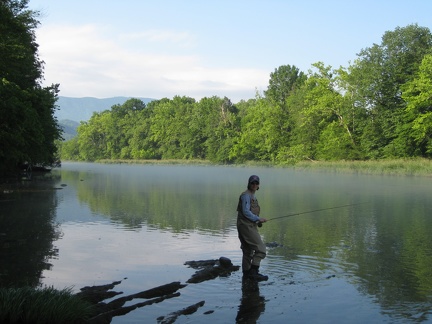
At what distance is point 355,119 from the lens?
2933 inches

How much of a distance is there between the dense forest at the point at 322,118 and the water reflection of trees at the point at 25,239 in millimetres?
50202

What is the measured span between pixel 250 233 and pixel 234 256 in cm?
265

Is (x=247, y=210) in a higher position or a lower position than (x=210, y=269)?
higher

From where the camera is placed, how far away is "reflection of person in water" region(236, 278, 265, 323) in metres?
7.50

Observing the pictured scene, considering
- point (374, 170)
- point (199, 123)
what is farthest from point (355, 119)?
point (199, 123)

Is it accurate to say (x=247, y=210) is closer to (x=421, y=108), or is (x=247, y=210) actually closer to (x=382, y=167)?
(x=382, y=167)

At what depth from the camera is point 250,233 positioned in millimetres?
9781

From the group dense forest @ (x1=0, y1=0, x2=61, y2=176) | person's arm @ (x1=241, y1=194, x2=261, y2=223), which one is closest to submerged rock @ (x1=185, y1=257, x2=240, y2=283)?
person's arm @ (x1=241, y1=194, x2=261, y2=223)

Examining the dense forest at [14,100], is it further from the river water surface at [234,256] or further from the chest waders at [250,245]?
the chest waders at [250,245]

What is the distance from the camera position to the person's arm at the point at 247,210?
9.63 meters

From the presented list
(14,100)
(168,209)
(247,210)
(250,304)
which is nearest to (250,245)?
(247,210)

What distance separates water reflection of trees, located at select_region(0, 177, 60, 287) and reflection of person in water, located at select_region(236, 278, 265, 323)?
375cm

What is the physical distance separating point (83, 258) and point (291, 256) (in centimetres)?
497

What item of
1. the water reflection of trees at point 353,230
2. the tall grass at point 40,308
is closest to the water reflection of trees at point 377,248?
the water reflection of trees at point 353,230
